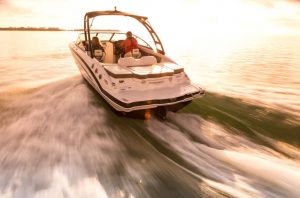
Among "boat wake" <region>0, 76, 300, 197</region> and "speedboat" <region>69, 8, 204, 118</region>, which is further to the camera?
"speedboat" <region>69, 8, 204, 118</region>

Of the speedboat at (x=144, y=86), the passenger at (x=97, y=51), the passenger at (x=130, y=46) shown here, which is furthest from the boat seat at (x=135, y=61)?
the passenger at (x=97, y=51)

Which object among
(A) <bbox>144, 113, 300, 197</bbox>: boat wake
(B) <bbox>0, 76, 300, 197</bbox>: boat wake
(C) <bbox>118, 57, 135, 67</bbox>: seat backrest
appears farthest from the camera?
(C) <bbox>118, 57, 135, 67</bbox>: seat backrest

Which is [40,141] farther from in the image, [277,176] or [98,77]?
[277,176]

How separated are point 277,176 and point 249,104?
12.8 ft

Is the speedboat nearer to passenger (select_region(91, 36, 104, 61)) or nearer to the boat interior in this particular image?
the boat interior

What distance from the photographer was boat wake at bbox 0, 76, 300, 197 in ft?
13.4

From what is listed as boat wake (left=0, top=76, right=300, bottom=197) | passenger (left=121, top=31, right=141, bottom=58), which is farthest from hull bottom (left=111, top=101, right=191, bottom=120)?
passenger (left=121, top=31, right=141, bottom=58)

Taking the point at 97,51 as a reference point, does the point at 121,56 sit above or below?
below

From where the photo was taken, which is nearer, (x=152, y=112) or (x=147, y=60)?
(x=152, y=112)

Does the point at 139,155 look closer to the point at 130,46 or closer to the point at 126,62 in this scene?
the point at 126,62

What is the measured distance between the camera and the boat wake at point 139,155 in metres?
4.08

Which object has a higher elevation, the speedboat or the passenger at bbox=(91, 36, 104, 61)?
the passenger at bbox=(91, 36, 104, 61)

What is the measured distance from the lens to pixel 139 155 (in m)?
5.01

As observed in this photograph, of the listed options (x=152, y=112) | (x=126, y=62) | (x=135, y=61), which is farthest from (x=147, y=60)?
(x=152, y=112)
